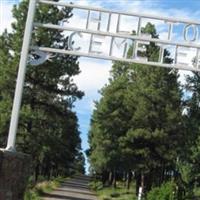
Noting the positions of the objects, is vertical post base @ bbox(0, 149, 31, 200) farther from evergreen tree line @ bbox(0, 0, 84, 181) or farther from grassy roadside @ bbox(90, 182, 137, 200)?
grassy roadside @ bbox(90, 182, 137, 200)

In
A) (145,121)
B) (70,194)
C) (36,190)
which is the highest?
(145,121)

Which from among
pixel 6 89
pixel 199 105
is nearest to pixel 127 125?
pixel 199 105

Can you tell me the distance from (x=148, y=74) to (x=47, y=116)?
11.3 m

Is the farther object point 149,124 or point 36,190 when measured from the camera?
point 149,124

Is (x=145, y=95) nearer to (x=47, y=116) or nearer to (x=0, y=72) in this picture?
(x=47, y=116)

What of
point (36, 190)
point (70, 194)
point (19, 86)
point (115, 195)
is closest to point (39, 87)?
point (36, 190)

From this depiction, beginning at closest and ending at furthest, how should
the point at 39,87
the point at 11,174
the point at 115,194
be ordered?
the point at 11,174, the point at 39,87, the point at 115,194

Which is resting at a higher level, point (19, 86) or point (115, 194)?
point (19, 86)

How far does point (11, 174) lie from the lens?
13.7m

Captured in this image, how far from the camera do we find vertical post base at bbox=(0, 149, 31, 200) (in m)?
13.7

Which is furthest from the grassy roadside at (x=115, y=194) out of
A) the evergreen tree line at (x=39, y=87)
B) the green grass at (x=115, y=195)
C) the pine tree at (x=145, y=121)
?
the evergreen tree line at (x=39, y=87)

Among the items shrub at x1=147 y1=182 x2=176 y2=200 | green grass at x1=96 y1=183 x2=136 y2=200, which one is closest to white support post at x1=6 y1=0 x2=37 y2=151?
shrub at x1=147 y1=182 x2=176 y2=200

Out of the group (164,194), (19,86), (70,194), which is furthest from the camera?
(70,194)

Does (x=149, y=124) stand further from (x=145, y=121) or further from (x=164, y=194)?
(x=164, y=194)
